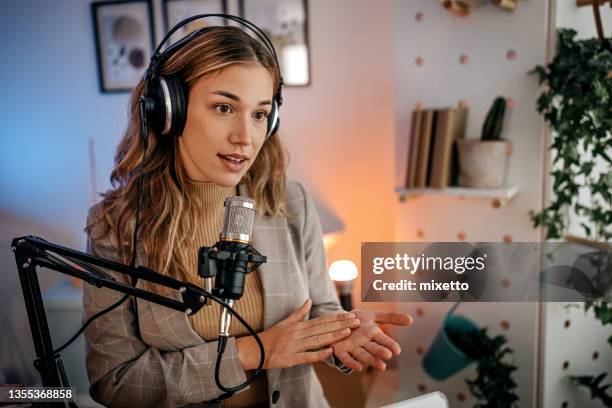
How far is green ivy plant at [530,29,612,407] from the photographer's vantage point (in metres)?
1.25

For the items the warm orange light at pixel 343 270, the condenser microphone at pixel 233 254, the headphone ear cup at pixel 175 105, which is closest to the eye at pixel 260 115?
the headphone ear cup at pixel 175 105

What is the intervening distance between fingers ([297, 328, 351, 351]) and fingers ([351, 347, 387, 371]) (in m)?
0.03

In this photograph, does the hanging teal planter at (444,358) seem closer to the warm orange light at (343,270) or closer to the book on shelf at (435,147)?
the warm orange light at (343,270)

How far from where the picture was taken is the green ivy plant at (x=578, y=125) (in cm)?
125

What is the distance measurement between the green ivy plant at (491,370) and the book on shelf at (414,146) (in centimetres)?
51

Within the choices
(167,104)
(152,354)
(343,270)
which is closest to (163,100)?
(167,104)

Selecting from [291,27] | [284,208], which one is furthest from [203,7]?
[284,208]

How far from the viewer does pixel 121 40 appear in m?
2.13

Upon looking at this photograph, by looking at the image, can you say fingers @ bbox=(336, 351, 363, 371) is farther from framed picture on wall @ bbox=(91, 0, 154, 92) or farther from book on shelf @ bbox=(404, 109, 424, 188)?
framed picture on wall @ bbox=(91, 0, 154, 92)

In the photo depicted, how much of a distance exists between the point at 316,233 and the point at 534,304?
837 mm

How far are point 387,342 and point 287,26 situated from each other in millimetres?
1543

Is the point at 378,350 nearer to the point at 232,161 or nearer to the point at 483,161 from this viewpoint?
the point at 232,161

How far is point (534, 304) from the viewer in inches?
60.8

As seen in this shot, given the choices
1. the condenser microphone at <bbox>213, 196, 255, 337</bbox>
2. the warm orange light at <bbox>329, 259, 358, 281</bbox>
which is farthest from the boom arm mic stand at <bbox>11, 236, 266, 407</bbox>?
the warm orange light at <bbox>329, 259, 358, 281</bbox>
